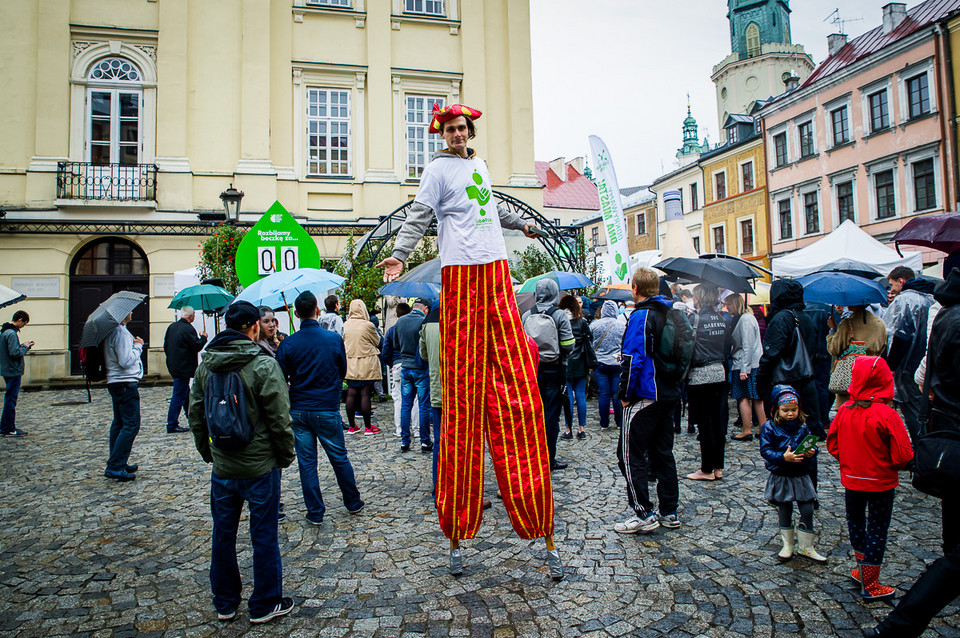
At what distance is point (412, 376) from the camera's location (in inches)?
321

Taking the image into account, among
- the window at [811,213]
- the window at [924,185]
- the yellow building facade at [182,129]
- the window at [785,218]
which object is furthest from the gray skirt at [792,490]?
the window at [785,218]

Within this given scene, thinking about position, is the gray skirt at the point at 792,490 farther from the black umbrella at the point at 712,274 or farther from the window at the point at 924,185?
the window at the point at 924,185

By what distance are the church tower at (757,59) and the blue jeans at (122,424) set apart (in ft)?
191

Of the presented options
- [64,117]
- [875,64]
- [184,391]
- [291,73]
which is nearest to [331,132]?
[291,73]

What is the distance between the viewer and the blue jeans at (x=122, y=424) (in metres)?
6.58

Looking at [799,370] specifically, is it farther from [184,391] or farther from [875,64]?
[875,64]

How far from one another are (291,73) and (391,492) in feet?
50.8

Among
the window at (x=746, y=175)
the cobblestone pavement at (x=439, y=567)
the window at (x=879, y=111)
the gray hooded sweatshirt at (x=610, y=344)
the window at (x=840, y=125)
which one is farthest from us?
the window at (x=746, y=175)

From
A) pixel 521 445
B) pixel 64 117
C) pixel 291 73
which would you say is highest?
pixel 291 73

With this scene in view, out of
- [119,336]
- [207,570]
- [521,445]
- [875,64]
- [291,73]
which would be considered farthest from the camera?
[875,64]

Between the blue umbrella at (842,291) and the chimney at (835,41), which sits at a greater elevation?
the chimney at (835,41)

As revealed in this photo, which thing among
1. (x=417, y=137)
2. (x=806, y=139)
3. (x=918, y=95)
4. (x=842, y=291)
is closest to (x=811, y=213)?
(x=806, y=139)

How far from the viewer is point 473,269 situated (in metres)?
3.79

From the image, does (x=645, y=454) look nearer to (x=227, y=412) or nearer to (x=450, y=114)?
(x=450, y=114)
